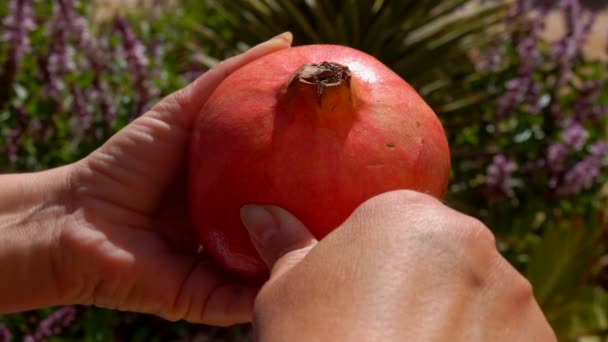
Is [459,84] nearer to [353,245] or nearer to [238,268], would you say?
[238,268]

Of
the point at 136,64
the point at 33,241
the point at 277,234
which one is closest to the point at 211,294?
the point at 33,241

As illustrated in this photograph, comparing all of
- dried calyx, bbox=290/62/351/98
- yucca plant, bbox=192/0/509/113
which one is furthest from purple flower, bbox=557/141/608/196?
dried calyx, bbox=290/62/351/98

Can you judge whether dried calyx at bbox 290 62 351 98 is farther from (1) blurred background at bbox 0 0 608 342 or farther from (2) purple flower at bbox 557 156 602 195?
(2) purple flower at bbox 557 156 602 195

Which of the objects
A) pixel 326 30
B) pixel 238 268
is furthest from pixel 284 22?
pixel 238 268

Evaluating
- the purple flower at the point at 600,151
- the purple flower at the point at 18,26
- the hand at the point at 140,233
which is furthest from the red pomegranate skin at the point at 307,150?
the purple flower at the point at 600,151

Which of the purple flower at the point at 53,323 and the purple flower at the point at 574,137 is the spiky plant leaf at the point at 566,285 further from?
Result: the purple flower at the point at 53,323

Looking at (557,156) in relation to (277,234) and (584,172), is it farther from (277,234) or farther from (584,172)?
(277,234)
